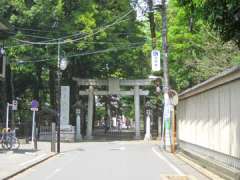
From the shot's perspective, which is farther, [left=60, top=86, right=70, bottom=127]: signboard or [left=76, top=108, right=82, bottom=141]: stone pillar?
[left=76, top=108, right=82, bottom=141]: stone pillar

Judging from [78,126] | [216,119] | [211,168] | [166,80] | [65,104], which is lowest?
[211,168]

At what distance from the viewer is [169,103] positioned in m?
33.6

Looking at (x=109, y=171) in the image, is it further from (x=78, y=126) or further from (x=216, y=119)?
(x=78, y=126)

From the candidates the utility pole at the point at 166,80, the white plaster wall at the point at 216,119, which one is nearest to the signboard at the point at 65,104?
the utility pole at the point at 166,80

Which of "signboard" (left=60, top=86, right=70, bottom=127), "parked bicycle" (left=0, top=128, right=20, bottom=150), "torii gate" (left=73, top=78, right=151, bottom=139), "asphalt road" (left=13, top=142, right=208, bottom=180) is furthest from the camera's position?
"torii gate" (left=73, top=78, right=151, bottom=139)

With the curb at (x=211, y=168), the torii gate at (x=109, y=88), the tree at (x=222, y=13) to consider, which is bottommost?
the curb at (x=211, y=168)

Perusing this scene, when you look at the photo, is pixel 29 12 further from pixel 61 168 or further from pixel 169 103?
pixel 61 168

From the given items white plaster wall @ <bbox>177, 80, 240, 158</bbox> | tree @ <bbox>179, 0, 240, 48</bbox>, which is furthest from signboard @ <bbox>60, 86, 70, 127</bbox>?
tree @ <bbox>179, 0, 240, 48</bbox>

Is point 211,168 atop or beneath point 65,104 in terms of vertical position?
beneath

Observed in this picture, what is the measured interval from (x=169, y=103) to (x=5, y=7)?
2155 centimetres

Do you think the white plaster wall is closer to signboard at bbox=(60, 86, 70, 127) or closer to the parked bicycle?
the parked bicycle

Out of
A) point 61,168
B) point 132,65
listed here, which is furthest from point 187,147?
point 132,65

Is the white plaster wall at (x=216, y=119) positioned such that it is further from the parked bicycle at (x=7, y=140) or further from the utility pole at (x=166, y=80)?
the parked bicycle at (x=7, y=140)

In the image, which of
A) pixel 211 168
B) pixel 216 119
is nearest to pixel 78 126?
pixel 211 168
